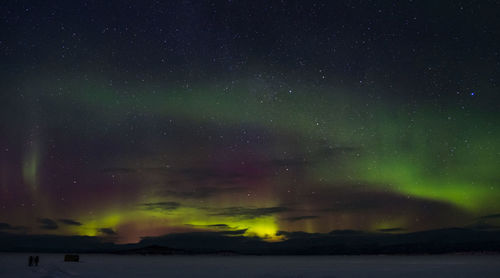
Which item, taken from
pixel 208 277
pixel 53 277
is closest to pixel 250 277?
pixel 208 277

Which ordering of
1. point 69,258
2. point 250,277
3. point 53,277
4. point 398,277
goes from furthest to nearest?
point 69,258, point 398,277, point 250,277, point 53,277

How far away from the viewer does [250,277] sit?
40250mm

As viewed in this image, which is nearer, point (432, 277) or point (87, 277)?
point (87, 277)

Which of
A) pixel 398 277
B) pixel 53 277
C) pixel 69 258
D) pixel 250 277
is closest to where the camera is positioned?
pixel 53 277

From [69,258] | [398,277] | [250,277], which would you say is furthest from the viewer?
[69,258]

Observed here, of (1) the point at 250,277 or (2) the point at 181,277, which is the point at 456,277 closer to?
(1) the point at 250,277

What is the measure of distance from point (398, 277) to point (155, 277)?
22.5 meters

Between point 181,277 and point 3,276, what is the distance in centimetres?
1401

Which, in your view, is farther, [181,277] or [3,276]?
[181,277]

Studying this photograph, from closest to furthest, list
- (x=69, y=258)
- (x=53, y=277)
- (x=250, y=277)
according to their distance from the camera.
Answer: (x=53, y=277) → (x=250, y=277) → (x=69, y=258)

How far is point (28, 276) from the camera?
35.3 m

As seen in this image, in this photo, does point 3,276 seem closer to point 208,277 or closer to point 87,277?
point 87,277

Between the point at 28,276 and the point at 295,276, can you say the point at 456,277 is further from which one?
the point at 28,276

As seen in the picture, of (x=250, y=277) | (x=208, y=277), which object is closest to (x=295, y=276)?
(x=250, y=277)
